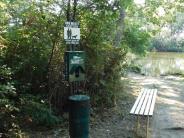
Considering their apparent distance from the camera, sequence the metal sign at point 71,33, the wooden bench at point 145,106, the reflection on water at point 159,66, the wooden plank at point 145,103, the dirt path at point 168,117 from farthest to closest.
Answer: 1. the reflection on water at point 159,66
2. the dirt path at point 168,117
3. the wooden plank at point 145,103
4. the wooden bench at point 145,106
5. the metal sign at point 71,33

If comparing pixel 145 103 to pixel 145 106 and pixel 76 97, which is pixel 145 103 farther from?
pixel 76 97

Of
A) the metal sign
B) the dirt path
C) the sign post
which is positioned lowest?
the dirt path

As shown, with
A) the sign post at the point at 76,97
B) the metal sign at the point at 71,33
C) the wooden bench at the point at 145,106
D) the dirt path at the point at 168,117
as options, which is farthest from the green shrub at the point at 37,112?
the dirt path at the point at 168,117

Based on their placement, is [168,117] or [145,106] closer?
[145,106]

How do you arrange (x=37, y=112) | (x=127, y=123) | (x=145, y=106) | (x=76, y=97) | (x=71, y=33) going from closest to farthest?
(x=76, y=97), (x=71, y=33), (x=37, y=112), (x=145, y=106), (x=127, y=123)

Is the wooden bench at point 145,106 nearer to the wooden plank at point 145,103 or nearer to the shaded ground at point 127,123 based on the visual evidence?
the wooden plank at point 145,103

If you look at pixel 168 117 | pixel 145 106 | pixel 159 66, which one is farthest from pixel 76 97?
pixel 159 66

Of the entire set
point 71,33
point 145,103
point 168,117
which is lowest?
point 168,117

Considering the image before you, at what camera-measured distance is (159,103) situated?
10414 millimetres

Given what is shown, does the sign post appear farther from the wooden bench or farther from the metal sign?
the wooden bench

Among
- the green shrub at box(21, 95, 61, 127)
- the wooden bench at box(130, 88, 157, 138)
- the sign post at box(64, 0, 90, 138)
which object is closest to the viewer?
the sign post at box(64, 0, 90, 138)

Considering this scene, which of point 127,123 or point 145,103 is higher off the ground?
point 145,103

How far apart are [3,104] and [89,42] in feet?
8.28

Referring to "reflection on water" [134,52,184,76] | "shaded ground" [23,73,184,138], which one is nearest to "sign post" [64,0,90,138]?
"shaded ground" [23,73,184,138]
